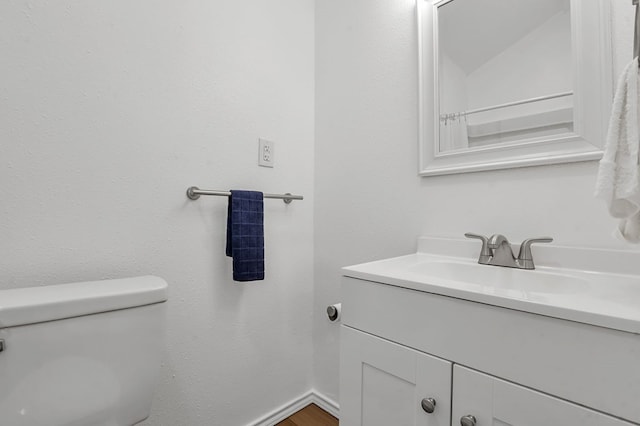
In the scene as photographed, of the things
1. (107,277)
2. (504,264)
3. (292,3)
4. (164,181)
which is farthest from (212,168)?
(504,264)

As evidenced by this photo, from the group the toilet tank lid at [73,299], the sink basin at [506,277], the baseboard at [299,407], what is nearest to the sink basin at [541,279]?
the sink basin at [506,277]

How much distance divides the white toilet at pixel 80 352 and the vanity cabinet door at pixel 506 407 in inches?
28.2

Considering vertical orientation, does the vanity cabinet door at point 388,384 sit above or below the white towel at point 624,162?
below

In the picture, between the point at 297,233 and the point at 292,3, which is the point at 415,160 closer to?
the point at 297,233

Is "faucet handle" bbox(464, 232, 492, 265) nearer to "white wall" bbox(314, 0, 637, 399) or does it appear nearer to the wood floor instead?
"white wall" bbox(314, 0, 637, 399)

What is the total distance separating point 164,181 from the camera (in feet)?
3.04

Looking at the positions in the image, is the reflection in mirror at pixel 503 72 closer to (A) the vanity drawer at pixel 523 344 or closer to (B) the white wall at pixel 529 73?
(B) the white wall at pixel 529 73

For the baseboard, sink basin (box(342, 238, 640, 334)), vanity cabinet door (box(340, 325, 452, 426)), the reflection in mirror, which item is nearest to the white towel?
sink basin (box(342, 238, 640, 334))

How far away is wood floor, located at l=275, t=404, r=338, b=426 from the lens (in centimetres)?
122

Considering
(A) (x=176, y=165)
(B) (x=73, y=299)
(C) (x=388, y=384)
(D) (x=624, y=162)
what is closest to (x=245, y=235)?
(A) (x=176, y=165)

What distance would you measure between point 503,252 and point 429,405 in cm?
47

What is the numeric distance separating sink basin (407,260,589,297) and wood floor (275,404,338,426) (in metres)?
0.86

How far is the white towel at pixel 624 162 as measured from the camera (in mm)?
501

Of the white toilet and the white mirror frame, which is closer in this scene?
the white toilet
